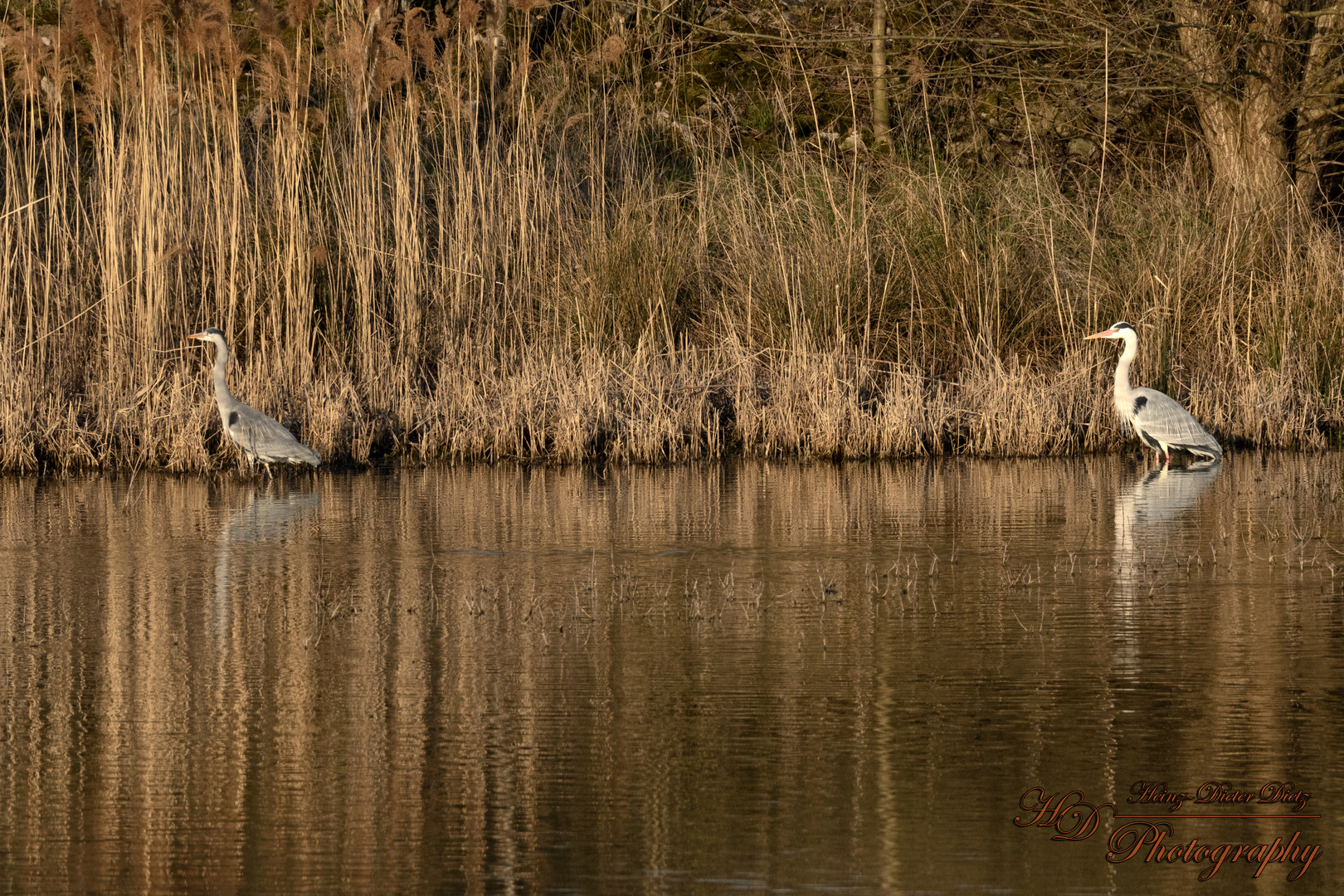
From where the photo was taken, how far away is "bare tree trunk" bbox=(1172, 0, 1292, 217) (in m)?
14.5

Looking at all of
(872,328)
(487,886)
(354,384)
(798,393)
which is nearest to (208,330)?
(354,384)

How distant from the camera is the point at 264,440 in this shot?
404 inches

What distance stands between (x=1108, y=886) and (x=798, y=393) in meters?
8.05

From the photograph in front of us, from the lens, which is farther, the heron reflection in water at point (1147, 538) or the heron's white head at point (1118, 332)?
the heron's white head at point (1118, 332)

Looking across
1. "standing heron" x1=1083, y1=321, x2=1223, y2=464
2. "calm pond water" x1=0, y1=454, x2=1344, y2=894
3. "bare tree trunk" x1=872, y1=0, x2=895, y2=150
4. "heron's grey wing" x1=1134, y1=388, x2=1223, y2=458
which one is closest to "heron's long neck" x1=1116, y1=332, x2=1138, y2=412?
"standing heron" x1=1083, y1=321, x2=1223, y2=464

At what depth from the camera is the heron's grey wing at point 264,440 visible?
1027 centimetres

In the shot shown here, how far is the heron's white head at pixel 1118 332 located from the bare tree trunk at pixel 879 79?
11.7 feet

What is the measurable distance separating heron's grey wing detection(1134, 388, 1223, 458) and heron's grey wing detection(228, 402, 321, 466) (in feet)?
15.7

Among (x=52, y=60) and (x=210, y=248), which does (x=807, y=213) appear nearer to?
(x=210, y=248)

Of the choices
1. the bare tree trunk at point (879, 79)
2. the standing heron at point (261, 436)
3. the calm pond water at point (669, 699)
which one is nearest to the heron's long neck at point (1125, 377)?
the calm pond water at point (669, 699)

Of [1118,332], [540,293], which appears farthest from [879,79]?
[1118,332]

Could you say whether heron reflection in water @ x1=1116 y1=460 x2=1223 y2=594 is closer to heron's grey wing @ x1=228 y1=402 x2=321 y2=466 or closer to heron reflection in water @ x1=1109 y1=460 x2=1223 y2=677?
heron reflection in water @ x1=1109 y1=460 x2=1223 y2=677

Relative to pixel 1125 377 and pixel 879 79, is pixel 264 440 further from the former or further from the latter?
pixel 879 79

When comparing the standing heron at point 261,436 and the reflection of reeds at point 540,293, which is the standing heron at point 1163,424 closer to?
the reflection of reeds at point 540,293
